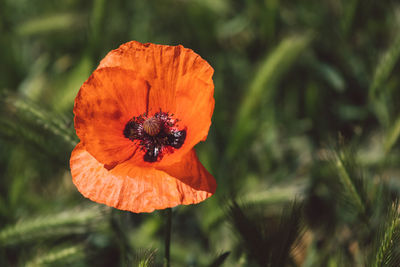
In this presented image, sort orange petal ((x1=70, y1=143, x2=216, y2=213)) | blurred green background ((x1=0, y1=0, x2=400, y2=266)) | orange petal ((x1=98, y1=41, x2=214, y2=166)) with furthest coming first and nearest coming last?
blurred green background ((x1=0, y1=0, x2=400, y2=266))
orange petal ((x1=98, y1=41, x2=214, y2=166))
orange petal ((x1=70, y1=143, x2=216, y2=213))

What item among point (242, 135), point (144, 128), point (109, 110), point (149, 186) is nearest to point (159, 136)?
point (144, 128)

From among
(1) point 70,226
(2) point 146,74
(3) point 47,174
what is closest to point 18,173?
(3) point 47,174

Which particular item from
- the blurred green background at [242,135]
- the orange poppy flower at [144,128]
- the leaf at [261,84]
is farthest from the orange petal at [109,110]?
the leaf at [261,84]

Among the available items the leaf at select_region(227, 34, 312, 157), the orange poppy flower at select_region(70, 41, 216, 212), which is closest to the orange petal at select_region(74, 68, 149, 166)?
the orange poppy flower at select_region(70, 41, 216, 212)

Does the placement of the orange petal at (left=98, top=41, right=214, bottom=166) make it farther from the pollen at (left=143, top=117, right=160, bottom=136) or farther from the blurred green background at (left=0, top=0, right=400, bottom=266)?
the blurred green background at (left=0, top=0, right=400, bottom=266)

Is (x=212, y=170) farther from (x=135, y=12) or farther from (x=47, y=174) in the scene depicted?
(x=135, y=12)

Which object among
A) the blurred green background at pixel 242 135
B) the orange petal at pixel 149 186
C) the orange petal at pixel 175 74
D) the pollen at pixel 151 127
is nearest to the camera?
the orange petal at pixel 149 186

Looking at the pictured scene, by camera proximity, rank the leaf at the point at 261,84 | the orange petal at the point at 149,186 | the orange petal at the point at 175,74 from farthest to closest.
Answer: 1. the leaf at the point at 261,84
2. the orange petal at the point at 175,74
3. the orange petal at the point at 149,186

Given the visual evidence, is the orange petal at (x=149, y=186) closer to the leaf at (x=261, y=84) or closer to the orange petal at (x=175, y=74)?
the orange petal at (x=175, y=74)
